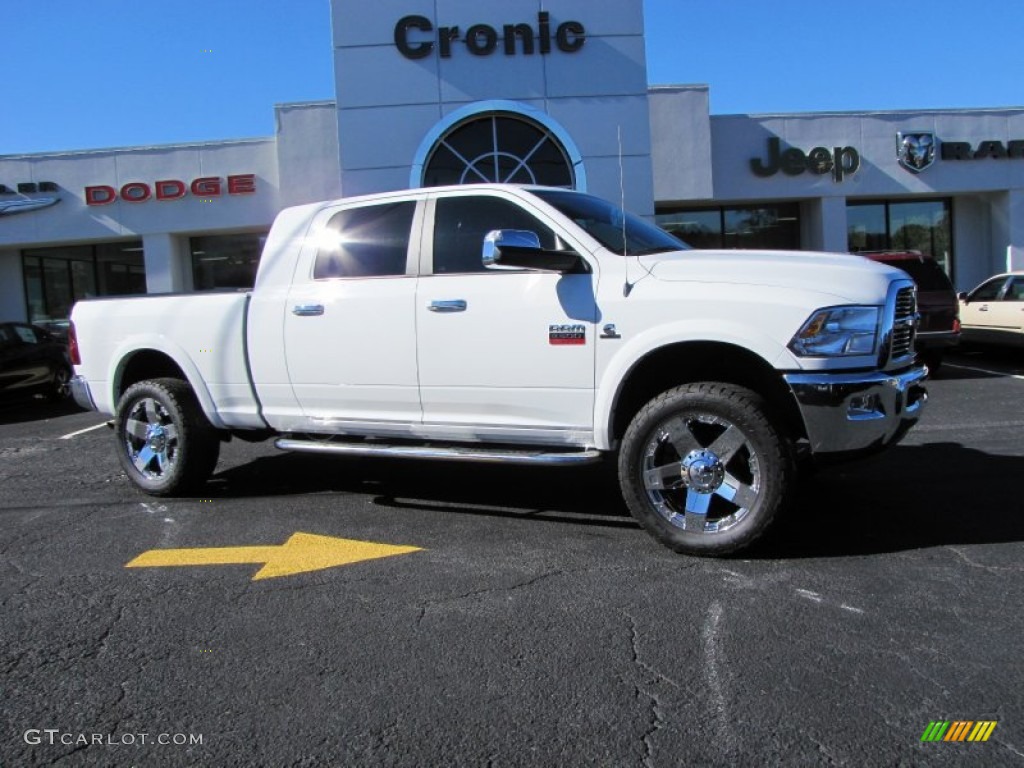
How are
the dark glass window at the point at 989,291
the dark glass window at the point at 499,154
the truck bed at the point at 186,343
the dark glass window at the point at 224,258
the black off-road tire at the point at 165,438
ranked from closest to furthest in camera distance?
the truck bed at the point at 186,343 → the black off-road tire at the point at 165,438 → the dark glass window at the point at 989,291 → the dark glass window at the point at 499,154 → the dark glass window at the point at 224,258

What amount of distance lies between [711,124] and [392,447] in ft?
54.9

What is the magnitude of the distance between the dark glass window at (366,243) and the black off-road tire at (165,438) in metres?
1.52

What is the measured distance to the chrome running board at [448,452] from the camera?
14.9ft

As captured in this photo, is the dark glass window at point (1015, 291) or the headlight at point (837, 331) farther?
the dark glass window at point (1015, 291)

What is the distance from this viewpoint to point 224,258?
836 inches

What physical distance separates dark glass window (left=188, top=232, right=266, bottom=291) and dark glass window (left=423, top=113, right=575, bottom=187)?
22.3 feet

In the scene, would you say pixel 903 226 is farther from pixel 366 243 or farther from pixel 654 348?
pixel 654 348

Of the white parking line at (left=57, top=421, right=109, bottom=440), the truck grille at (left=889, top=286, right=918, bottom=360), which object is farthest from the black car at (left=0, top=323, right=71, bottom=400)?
the truck grille at (left=889, top=286, right=918, bottom=360)

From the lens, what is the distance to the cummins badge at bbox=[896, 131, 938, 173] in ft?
65.5

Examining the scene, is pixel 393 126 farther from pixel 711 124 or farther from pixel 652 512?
pixel 652 512

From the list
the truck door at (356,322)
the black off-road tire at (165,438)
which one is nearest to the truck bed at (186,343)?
the black off-road tire at (165,438)

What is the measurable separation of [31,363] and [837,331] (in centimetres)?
1324

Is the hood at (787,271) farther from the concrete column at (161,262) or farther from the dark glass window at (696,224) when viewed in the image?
the concrete column at (161,262)

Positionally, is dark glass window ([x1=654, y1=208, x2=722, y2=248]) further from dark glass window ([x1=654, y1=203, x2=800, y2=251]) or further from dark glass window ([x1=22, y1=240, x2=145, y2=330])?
dark glass window ([x1=22, y1=240, x2=145, y2=330])
